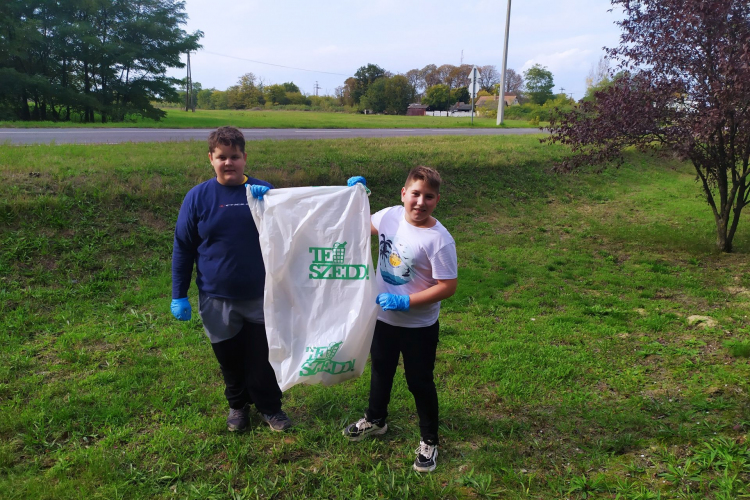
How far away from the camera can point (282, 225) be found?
8.70 ft

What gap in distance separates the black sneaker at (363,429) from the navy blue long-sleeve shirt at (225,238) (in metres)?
0.97

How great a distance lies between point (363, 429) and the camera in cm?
292

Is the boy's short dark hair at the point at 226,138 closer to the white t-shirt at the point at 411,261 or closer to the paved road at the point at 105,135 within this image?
the white t-shirt at the point at 411,261

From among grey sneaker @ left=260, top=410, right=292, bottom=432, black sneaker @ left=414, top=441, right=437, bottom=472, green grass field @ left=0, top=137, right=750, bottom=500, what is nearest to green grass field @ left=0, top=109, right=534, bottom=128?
green grass field @ left=0, top=137, right=750, bottom=500

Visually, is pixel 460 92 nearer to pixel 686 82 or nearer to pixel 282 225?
pixel 686 82

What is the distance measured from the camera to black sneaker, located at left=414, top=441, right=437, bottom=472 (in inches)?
104

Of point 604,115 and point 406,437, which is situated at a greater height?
point 604,115

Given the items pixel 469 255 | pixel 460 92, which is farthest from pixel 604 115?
pixel 460 92

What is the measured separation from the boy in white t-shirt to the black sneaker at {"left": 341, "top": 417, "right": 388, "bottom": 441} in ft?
0.64

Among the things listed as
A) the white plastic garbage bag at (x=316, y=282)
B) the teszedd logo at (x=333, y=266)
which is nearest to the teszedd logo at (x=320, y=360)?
the white plastic garbage bag at (x=316, y=282)

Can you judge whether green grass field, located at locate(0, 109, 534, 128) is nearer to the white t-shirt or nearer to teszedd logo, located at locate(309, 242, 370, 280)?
teszedd logo, located at locate(309, 242, 370, 280)

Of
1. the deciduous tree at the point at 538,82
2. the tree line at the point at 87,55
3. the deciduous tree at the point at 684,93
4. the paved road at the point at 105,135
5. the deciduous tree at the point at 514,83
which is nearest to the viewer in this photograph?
the deciduous tree at the point at 684,93

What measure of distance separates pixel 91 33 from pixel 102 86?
2509 millimetres

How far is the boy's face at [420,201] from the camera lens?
242 cm
